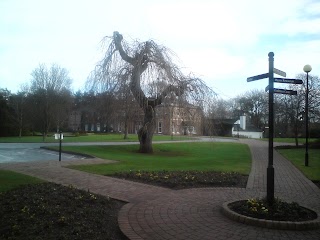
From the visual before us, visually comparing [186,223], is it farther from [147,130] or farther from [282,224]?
[147,130]

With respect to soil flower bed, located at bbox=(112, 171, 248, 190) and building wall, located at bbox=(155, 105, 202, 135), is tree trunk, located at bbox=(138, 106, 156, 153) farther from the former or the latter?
soil flower bed, located at bbox=(112, 171, 248, 190)

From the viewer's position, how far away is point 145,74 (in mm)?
21266

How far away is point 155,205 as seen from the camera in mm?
7254

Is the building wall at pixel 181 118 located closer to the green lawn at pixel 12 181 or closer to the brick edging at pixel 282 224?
the green lawn at pixel 12 181

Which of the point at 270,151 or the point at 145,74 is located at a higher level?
the point at 145,74

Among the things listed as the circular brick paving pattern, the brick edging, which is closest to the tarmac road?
the circular brick paving pattern

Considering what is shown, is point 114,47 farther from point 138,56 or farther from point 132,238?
point 132,238

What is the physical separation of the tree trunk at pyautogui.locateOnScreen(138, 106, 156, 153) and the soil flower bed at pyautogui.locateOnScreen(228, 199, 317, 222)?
1598 cm

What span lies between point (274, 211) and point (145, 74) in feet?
52.2

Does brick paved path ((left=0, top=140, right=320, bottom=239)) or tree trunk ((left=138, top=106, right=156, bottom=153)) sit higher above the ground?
tree trunk ((left=138, top=106, right=156, bottom=153))

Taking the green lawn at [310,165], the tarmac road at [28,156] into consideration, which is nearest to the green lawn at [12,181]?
the tarmac road at [28,156]

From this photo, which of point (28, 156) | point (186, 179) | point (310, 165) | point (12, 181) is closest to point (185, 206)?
point (186, 179)

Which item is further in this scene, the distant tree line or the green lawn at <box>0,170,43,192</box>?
the distant tree line

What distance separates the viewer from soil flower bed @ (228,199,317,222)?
6.16 metres
